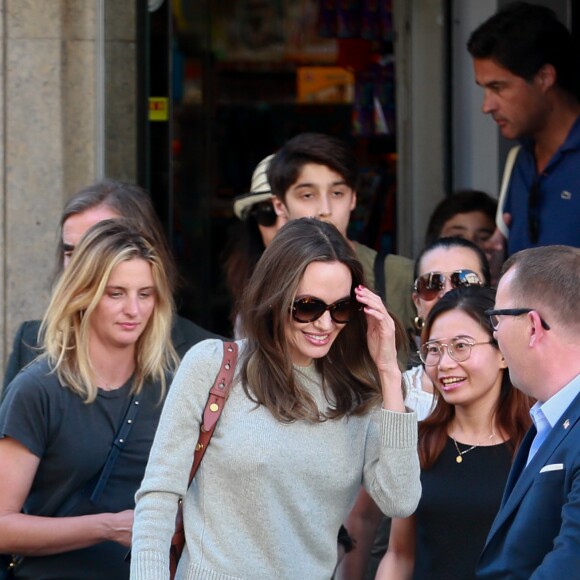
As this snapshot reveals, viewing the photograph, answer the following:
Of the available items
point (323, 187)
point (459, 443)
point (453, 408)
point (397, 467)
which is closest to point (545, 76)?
point (323, 187)

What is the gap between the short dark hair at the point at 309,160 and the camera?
4.80m

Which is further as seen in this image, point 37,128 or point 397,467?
point 37,128

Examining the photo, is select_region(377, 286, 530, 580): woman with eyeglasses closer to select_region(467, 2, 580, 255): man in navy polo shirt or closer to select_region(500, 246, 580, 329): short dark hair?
select_region(500, 246, 580, 329): short dark hair

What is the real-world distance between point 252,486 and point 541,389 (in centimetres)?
82

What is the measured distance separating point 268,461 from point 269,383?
230mm

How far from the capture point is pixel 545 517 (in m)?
2.77

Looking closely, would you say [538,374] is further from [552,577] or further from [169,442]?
[169,442]

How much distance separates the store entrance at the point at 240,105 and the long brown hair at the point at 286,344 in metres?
2.91

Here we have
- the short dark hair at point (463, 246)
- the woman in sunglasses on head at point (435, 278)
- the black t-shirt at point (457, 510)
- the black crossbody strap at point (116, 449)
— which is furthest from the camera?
the short dark hair at point (463, 246)

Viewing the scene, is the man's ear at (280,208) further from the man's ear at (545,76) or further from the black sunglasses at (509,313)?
the black sunglasses at (509,313)

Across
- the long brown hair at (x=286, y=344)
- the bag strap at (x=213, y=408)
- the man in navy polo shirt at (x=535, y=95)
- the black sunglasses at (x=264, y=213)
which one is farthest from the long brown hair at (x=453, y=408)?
the black sunglasses at (x=264, y=213)

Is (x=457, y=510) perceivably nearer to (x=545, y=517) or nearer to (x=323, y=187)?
(x=545, y=517)

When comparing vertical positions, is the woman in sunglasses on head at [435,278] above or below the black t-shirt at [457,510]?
above

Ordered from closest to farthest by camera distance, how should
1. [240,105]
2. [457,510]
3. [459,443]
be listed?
[457,510], [459,443], [240,105]
